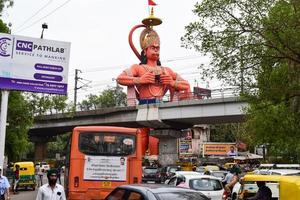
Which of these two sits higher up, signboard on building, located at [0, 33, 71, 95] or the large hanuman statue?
the large hanuman statue

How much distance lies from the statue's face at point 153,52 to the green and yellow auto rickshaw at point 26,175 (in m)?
28.4

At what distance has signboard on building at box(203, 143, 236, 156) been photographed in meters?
70.8

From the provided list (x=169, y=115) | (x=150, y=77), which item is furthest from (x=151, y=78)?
(x=169, y=115)

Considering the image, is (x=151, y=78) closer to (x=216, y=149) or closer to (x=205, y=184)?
(x=216, y=149)

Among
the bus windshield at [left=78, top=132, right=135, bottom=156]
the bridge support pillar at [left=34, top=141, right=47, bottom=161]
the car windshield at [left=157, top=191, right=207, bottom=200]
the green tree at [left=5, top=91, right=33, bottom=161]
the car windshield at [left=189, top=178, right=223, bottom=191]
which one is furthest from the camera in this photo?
the bridge support pillar at [left=34, top=141, right=47, bottom=161]

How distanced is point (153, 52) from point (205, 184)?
41013mm

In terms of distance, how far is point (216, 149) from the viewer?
7100 centimetres

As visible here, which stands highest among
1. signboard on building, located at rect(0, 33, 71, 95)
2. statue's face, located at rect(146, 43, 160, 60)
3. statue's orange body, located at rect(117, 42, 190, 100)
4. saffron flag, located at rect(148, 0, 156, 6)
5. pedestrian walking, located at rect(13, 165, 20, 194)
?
saffron flag, located at rect(148, 0, 156, 6)

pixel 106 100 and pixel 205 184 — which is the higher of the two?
pixel 106 100

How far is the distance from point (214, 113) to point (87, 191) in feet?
105

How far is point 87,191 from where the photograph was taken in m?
15.8

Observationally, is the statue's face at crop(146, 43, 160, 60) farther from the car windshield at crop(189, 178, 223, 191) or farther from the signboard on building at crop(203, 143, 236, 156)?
the car windshield at crop(189, 178, 223, 191)

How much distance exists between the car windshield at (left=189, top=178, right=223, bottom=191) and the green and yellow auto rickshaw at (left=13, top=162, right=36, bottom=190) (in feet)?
54.4

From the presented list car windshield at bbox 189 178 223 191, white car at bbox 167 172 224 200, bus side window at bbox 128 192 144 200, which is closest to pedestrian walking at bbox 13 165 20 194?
white car at bbox 167 172 224 200
